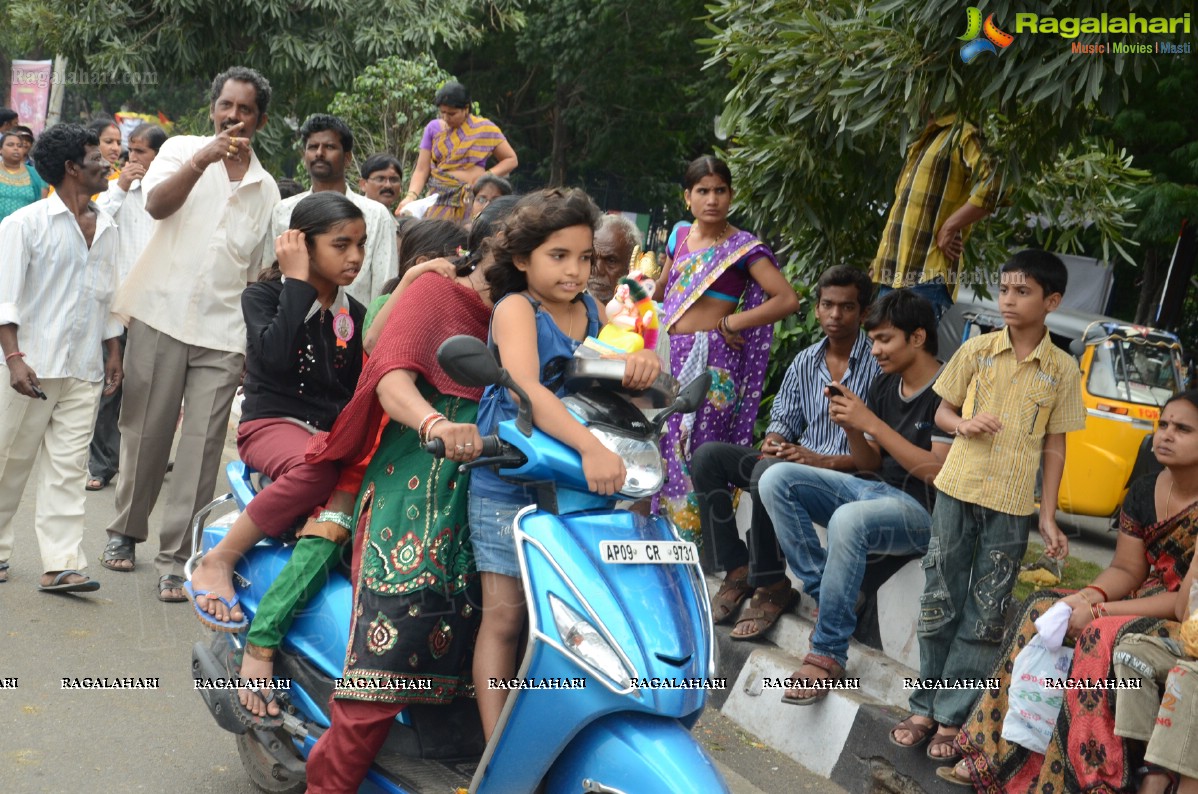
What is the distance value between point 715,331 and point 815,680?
1.85 m

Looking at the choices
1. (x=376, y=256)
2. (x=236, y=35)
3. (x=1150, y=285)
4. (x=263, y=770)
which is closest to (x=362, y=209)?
(x=376, y=256)

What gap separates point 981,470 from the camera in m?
4.26

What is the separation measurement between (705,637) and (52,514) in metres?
3.97

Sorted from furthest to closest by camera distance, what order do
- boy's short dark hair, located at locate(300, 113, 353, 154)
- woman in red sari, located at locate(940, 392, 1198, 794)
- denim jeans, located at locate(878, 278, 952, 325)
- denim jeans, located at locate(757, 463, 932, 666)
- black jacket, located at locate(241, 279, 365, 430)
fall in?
boy's short dark hair, located at locate(300, 113, 353, 154)
denim jeans, located at locate(878, 278, 952, 325)
denim jeans, located at locate(757, 463, 932, 666)
black jacket, located at locate(241, 279, 365, 430)
woman in red sari, located at locate(940, 392, 1198, 794)

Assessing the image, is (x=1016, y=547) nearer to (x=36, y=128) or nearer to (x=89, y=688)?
(x=89, y=688)

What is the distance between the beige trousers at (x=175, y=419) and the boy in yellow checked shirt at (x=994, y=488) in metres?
3.36

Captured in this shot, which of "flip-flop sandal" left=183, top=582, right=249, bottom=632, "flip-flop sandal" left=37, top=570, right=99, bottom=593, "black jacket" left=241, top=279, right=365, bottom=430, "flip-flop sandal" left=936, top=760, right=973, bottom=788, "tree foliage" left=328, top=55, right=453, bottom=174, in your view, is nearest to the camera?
"flip-flop sandal" left=183, top=582, right=249, bottom=632

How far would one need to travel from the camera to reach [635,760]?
2674 mm

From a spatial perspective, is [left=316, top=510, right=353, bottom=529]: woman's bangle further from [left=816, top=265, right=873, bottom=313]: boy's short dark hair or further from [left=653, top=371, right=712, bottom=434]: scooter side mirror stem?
[left=816, top=265, right=873, bottom=313]: boy's short dark hair

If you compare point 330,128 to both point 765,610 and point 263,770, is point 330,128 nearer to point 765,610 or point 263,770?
point 765,610

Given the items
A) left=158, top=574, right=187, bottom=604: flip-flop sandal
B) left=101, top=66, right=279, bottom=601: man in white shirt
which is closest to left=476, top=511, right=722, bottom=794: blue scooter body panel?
left=158, top=574, right=187, bottom=604: flip-flop sandal

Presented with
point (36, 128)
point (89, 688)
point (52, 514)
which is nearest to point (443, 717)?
point (89, 688)

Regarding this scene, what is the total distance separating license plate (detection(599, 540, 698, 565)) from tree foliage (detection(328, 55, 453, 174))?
36.2 feet

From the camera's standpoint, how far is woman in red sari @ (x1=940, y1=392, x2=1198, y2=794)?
139 inches
